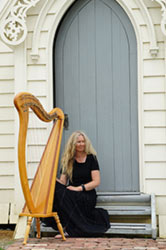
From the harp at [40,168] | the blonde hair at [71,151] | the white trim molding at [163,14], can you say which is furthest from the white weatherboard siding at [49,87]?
the harp at [40,168]

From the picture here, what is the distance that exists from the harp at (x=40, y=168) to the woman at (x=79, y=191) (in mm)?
241

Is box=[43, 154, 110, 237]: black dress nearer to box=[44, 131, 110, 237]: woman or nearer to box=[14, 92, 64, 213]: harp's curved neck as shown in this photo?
box=[44, 131, 110, 237]: woman

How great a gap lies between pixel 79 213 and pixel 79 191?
23cm

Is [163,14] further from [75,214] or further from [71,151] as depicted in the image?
[75,214]

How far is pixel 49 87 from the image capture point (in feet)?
18.1

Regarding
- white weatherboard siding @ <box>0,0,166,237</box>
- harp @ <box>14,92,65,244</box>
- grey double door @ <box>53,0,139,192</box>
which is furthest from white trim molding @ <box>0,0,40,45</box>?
harp @ <box>14,92,65,244</box>

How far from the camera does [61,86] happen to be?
5.70 m

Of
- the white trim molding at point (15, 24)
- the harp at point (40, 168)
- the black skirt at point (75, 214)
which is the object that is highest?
the white trim molding at point (15, 24)

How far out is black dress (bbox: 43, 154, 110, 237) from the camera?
4871 millimetres

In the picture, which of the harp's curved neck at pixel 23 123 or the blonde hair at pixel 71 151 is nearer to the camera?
the harp's curved neck at pixel 23 123

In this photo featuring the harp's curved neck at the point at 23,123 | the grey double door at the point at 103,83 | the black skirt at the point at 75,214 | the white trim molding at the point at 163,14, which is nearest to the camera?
the harp's curved neck at the point at 23,123

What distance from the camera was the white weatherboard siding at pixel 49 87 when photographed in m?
5.33

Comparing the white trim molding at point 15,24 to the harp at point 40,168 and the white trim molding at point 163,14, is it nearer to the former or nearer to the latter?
the harp at point 40,168

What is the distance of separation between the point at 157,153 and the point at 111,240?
1182 millimetres
